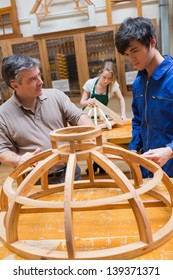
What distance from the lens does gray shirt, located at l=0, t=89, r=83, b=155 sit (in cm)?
189

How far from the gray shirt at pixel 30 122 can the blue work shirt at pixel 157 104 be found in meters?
0.55

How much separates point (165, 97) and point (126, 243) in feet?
2.97

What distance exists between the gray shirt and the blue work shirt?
547 mm

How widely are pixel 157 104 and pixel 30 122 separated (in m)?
0.91

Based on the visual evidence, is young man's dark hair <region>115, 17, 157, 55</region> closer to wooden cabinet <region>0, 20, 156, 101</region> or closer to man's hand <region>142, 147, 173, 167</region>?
man's hand <region>142, 147, 173, 167</region>

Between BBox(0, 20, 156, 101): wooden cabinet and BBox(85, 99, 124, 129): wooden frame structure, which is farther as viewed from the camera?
BBox(0, 20, 156, 101): wooden cabinet

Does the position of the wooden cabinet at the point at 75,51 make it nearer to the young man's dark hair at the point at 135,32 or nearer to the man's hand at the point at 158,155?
the young man's dark hair at the point at 135,32

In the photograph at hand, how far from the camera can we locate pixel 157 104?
1593 millimetres

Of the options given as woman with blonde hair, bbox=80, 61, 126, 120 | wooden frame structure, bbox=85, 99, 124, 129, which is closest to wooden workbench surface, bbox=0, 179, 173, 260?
wooden frame structure, bbox=85, 99, 124, 129

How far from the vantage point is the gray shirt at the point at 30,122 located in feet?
6.20

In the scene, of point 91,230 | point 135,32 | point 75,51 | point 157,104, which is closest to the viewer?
point 91,230

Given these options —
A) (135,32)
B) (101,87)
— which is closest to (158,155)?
(135,32)

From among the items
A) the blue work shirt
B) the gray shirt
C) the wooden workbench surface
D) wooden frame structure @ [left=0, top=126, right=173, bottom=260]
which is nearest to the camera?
wooden frame structure @ [left=0, top=126, right=173, bottom=260]

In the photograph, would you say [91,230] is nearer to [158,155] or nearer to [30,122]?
[158,155]
